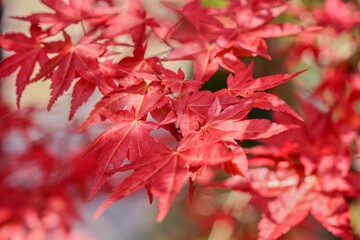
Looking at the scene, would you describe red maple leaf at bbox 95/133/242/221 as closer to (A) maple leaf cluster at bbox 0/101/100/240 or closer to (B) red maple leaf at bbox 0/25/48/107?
(B) red maple leaf at bbox 0/25/48/107

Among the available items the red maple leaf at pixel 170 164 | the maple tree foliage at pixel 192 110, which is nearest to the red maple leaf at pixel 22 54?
the maple tree foliage at pixel 192 110

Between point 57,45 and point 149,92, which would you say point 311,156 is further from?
point 57,45

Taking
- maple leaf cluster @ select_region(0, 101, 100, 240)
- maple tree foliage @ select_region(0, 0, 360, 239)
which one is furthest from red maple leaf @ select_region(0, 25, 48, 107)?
maple leaf cluster @ select_region(0, 101, 100, 240)

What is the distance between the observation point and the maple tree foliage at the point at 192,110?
2.14 feet

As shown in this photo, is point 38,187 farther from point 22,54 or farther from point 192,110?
point 192,110

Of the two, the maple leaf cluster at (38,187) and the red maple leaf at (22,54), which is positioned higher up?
the red maple leaf at (22,54)

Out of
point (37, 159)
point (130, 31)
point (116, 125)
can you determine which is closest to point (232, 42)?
point (130, 31)

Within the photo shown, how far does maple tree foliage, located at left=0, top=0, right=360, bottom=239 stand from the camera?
65cm

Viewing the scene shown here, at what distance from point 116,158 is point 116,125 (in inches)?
2.3

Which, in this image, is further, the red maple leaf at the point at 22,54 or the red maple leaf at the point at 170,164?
A: the red maple leaf at the point at 22,54

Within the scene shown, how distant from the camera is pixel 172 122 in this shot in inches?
28.7

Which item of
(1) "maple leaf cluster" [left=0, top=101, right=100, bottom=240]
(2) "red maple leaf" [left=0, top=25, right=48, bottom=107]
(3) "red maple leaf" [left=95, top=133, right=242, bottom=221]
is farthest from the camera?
(1) "maple leaf cluster" [left=0, top=101, right=100, bottom=240]

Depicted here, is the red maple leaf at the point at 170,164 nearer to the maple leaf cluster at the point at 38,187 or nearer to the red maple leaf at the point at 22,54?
the red maple leaf at the point at 22,54

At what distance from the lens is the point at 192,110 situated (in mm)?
722
